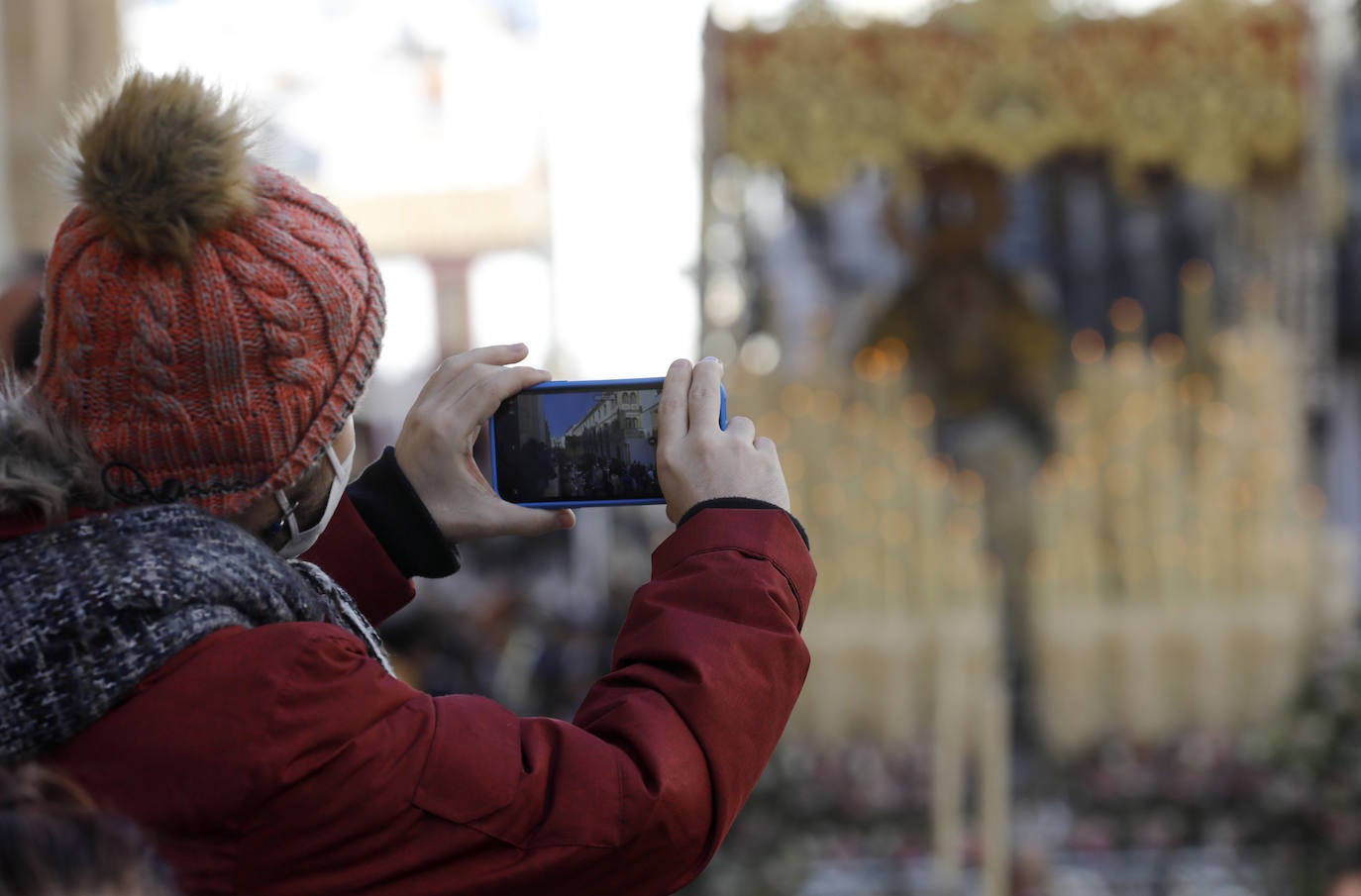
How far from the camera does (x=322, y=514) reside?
2.48 ft

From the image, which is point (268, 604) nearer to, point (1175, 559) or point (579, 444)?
point (579, 444)

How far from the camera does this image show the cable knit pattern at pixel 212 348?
648 mm

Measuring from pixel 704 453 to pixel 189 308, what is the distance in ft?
0.89

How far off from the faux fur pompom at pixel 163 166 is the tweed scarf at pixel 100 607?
138 mm

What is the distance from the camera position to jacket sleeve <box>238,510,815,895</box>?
595mm

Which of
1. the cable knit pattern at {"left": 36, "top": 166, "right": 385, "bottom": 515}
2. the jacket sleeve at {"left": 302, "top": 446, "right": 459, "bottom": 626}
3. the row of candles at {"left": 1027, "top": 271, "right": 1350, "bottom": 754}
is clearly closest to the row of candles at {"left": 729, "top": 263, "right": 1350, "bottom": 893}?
the row of candles at {"left": 1027, "top": 271, "right": 1350, "bottom": 754}

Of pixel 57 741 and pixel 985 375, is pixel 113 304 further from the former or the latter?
pixel 985 375

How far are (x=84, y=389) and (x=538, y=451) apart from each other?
10.0 inches

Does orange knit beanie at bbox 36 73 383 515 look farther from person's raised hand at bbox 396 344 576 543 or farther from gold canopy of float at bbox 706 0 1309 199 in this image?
gold canopy of float at bbox 706 0 1309 199

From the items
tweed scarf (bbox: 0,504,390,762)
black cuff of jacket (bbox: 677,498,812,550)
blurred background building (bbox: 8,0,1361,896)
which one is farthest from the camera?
blurred background building (bbox: 8,0,1361,896)

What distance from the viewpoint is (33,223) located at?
10.8 feet

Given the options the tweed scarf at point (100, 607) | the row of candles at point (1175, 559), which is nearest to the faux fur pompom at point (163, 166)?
the tweed scarf at point (100, 607)

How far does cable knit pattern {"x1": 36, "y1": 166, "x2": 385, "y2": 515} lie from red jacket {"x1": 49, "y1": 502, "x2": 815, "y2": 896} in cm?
11

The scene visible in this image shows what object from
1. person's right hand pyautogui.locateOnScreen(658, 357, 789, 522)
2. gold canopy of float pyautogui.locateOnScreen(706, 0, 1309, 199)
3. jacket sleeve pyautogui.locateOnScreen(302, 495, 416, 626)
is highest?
gold canopy of float pyautogui.locateOnScreen(706, 0, 1309, 199)
